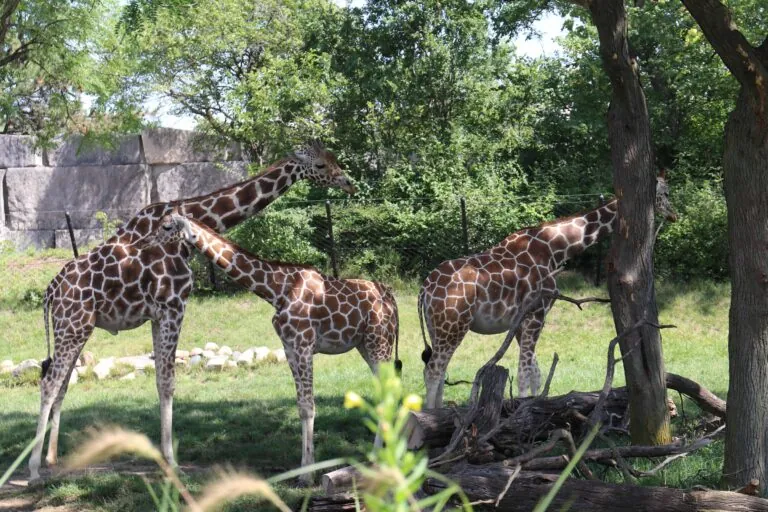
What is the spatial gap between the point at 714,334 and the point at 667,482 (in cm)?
887

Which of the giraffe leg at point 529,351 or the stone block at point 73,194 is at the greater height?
the stone block at point 73,194

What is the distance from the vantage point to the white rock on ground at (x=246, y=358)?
14.3 meters

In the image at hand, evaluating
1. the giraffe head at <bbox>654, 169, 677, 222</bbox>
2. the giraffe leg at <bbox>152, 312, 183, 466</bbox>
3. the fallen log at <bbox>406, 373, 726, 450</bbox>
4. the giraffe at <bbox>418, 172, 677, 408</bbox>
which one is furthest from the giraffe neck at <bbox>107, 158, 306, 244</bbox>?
the giraffe head at <bbox>654, 169, 677, 222</bbox>

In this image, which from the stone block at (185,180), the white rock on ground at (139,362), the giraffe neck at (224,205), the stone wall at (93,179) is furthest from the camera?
the stone block at (185,180)

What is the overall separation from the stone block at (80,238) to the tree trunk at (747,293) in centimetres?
1806

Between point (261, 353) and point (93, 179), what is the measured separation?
1015 cm

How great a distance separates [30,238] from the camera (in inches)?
879

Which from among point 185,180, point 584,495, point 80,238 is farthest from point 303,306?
point 80,238

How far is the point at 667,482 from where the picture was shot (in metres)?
6.76

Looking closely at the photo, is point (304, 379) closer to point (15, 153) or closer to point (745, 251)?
point (745, 251)

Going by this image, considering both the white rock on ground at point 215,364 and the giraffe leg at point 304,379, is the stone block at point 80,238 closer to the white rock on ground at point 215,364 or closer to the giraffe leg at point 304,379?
the white rock on ground at point 215,364

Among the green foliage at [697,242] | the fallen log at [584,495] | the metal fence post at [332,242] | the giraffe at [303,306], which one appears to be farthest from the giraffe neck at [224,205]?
the green foliage at [697,242]

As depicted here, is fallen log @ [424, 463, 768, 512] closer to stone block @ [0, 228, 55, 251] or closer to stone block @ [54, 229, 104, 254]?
stone block @ [54, 229, 104, 254]

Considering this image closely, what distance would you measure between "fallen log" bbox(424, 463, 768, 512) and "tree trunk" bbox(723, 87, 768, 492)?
98cm
